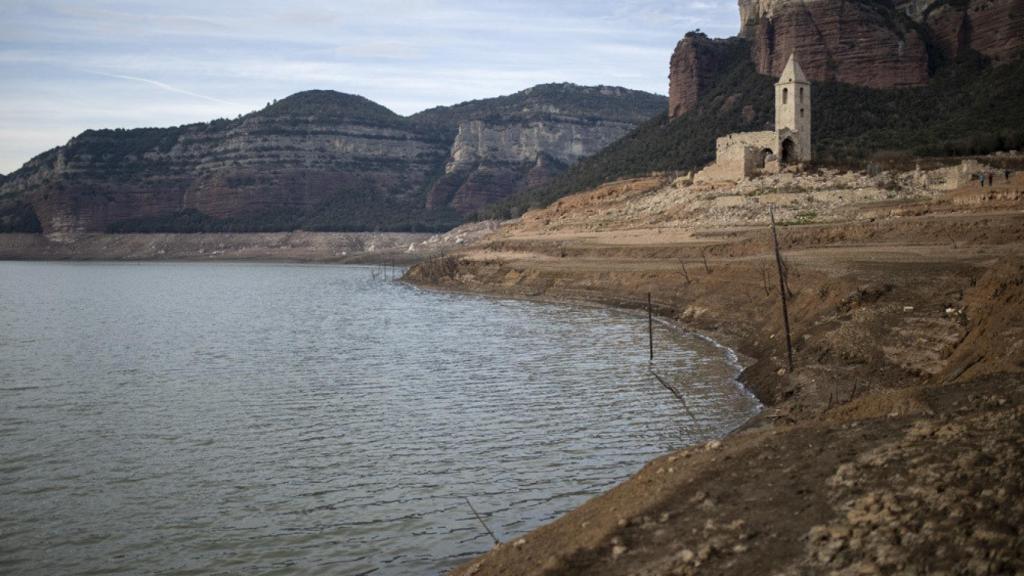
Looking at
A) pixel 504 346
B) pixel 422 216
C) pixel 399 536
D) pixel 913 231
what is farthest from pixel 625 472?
pixel 422 216

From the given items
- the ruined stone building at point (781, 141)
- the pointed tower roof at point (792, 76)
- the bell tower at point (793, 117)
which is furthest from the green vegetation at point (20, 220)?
the pointed tower roof at point (792, 76)

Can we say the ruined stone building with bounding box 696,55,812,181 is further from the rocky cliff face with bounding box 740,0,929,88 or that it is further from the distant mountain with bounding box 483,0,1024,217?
the rocky cliff face with bounding box 740,0,929,88

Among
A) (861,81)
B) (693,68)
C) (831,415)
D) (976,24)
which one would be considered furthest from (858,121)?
(831,415)

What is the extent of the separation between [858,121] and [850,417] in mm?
69109

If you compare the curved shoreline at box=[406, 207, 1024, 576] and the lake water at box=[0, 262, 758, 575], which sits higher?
the curved shoreline at box=[406, 207, 1024, 576]

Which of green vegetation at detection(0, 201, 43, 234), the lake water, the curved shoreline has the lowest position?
the lake water

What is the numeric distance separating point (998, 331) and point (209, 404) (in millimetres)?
17043

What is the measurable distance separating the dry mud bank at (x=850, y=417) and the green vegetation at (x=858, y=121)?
13677mm

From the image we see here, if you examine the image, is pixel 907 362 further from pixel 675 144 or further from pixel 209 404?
pixel 675 144

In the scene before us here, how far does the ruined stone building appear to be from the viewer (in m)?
59.7

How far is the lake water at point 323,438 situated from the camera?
1239 cm

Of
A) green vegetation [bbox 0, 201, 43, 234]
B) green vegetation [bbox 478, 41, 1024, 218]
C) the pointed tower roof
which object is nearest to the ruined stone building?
the pointed tower roof

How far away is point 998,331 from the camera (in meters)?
16.2

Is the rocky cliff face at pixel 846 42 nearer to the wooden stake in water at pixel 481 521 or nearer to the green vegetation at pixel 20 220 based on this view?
the wooden stake in water at pixel 481 521
